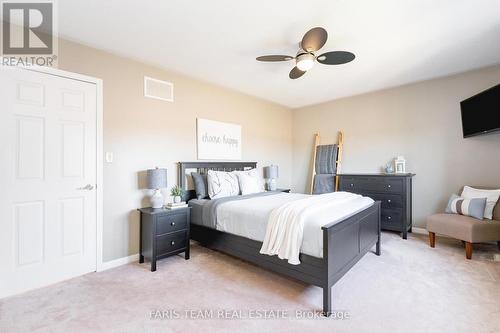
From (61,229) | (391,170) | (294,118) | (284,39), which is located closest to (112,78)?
(61,229)

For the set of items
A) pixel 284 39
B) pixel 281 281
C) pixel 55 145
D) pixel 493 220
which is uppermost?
pixel 284 39

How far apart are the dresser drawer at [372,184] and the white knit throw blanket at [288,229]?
6.90ft

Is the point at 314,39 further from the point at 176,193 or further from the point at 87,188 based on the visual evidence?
the point at 87,188

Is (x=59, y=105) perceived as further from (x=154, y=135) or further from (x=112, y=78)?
(x=154, y=135)

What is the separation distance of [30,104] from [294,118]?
16.6ft

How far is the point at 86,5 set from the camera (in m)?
2.17

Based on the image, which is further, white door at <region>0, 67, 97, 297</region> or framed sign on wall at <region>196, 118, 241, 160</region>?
framed sign on wall at <region>196, 118, 241, 160</region>

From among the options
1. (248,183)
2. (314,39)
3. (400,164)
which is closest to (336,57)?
(314,39)

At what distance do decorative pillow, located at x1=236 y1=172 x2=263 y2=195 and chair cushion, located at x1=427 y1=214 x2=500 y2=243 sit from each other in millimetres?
2772

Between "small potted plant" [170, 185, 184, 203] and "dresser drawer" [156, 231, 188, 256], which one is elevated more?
"small potted plant" [170, 185, 184, 203]

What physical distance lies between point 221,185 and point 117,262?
170cm

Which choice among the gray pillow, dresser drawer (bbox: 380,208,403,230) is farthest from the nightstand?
dresser drawer (bbox: 380,208,403,230)

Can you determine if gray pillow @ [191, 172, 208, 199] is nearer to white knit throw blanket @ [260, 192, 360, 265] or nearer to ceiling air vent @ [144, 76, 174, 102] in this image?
ceiling air vent @ [144, 76, 174, 102]

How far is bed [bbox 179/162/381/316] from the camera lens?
2.05 metres
